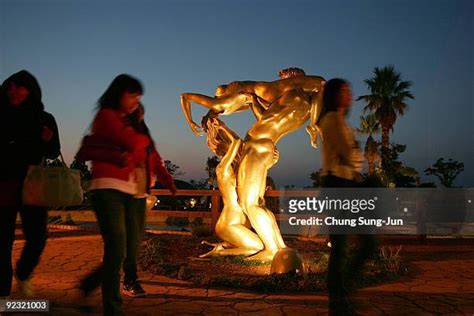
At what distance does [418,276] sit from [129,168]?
3955 millimetres

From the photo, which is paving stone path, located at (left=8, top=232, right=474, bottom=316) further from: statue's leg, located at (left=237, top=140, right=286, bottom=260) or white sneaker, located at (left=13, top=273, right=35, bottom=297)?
statue's leg, located at (left=237, top=140, right=286, bottom=260)

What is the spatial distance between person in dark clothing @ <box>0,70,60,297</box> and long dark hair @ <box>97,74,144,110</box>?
0.53 metres

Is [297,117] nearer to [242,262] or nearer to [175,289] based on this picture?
[242,262]

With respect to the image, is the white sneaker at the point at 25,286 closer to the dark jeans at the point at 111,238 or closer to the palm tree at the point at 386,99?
the dark jeans at the point at 111,238

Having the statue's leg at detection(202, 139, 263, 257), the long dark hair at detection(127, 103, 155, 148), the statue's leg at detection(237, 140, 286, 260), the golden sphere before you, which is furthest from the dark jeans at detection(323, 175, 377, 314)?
the statue's leg at detection(202, 139, 263, 257)

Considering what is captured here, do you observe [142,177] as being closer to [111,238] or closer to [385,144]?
[111,238]

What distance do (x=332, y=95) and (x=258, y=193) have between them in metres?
2.34

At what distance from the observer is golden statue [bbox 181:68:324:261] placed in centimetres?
496

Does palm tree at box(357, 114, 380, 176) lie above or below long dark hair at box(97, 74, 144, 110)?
above

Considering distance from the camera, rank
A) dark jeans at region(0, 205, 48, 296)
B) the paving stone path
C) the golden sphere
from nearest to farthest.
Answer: dark jeans at region(0, 205, 48, 296), the paving stone path, the golden sphere

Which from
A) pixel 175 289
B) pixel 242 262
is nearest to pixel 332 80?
pixel 175 289

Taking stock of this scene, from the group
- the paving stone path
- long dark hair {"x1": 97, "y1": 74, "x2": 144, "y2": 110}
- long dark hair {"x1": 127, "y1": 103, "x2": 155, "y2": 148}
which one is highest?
long dark hair {"x1": 97, "y1": 74, "x2": 144, "y2": 110}

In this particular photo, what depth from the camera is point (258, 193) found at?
4977 mm

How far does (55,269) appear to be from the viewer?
506 centimetres
